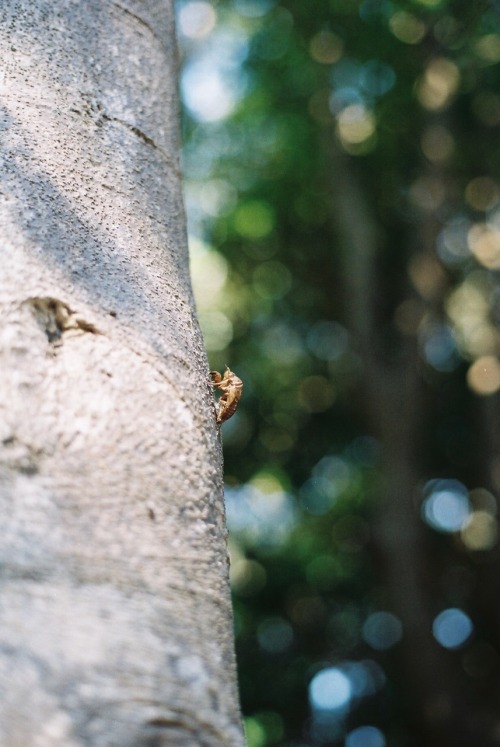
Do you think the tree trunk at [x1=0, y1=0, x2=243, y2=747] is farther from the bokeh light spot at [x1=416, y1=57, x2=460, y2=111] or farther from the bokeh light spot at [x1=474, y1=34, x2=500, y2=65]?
the bokeh light spot at [x1=474, y1=34, x2=500, y2=65]

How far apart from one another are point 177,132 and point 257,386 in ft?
31.6

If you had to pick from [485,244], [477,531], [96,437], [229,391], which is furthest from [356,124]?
[96,437]

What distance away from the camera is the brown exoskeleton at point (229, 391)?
1719 millimetres

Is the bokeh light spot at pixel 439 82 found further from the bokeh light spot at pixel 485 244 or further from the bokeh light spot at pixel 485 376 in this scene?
the bokeh light spot at pixel 485 376

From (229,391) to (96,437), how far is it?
0.91 metres

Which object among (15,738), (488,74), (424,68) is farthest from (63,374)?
(488,74)

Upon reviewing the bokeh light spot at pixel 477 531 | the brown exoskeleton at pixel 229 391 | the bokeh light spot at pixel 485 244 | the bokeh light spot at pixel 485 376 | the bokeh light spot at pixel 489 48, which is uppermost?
the bokeh light spot at pixel 489 48

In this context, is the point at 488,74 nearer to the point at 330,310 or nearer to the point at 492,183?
the point at 492,183

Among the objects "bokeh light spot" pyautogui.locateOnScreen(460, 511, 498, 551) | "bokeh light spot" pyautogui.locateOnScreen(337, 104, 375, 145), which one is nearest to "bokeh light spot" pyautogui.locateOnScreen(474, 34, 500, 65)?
"bokeh light spot" pyautogui.locateOnScreen(337, 104, 375, 145)

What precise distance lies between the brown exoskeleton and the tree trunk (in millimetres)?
407

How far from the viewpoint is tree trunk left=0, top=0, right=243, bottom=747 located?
821 mm

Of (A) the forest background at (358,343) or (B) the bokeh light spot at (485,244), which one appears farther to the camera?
(B) the bokeh light spot at (485,244)

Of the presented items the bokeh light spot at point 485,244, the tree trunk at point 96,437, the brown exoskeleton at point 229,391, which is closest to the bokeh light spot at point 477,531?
the bokeh light spot at point 485,244

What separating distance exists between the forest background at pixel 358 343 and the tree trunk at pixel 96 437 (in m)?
6.93
